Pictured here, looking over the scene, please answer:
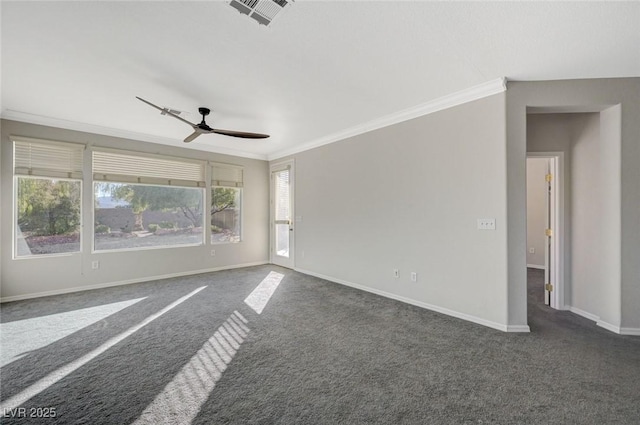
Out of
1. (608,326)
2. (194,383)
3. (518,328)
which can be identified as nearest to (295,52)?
(194,383)

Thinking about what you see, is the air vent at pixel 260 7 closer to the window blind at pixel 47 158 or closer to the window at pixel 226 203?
the window blind at pixel 47 158

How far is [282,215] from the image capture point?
618cm

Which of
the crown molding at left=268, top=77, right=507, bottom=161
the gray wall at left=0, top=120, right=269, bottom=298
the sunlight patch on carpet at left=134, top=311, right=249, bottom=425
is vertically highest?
the crown molding at left=268, top=77, right=507, bottom=161

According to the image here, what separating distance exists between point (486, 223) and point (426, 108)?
1.60 metres

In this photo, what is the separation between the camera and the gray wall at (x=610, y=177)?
2709 mm

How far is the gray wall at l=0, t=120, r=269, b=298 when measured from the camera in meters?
3.71

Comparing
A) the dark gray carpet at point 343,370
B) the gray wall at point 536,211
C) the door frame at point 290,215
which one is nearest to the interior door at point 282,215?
the door frame at point 290,215

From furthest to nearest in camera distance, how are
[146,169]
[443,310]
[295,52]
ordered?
1. [146,169]
2. [443,310]
3. [295,52]

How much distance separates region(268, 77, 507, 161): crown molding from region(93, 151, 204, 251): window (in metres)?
2.60

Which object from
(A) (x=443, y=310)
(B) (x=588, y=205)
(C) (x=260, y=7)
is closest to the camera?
(C) (x=260, y=7)

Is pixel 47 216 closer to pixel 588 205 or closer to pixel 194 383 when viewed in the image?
pixel 194 383

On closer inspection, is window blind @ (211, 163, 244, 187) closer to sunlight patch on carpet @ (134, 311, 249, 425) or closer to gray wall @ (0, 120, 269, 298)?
gray wall @ (0, 120, 269, 298)

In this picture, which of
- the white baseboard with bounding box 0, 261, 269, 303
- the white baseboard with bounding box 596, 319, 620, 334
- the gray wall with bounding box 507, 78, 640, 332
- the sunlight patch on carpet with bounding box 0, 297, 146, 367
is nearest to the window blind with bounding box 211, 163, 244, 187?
the white baseboard with bounding box 0, 261, 269, 303

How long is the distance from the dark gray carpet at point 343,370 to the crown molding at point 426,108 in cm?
253
